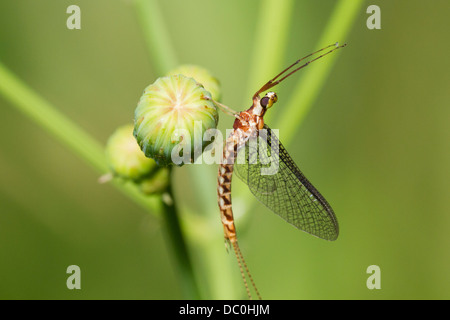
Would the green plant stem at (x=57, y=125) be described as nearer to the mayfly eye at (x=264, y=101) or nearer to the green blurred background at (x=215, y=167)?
the mayfly eye at (x=264, y=101)

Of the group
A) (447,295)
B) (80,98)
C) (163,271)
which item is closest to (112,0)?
(80,98)

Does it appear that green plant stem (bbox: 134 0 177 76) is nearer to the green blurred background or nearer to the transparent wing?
the transparent wing

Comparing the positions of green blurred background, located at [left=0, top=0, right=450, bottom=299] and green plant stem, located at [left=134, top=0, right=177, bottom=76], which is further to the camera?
green blurred background, located at [left=0, top=0, right=450, bottom=299]

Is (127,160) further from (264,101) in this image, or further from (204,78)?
(264,101)

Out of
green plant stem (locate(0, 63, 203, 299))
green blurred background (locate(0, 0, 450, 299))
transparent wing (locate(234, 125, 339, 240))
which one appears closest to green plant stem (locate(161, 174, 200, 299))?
green plant stem (locate(0, 63, 203, 299))

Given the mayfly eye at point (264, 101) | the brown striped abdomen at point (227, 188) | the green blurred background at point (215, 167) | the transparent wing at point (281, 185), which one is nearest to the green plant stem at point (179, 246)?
the brown striped abdomen at point (227, 188)

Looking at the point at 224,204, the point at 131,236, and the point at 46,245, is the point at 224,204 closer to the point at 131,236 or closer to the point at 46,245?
the point at 131,236
